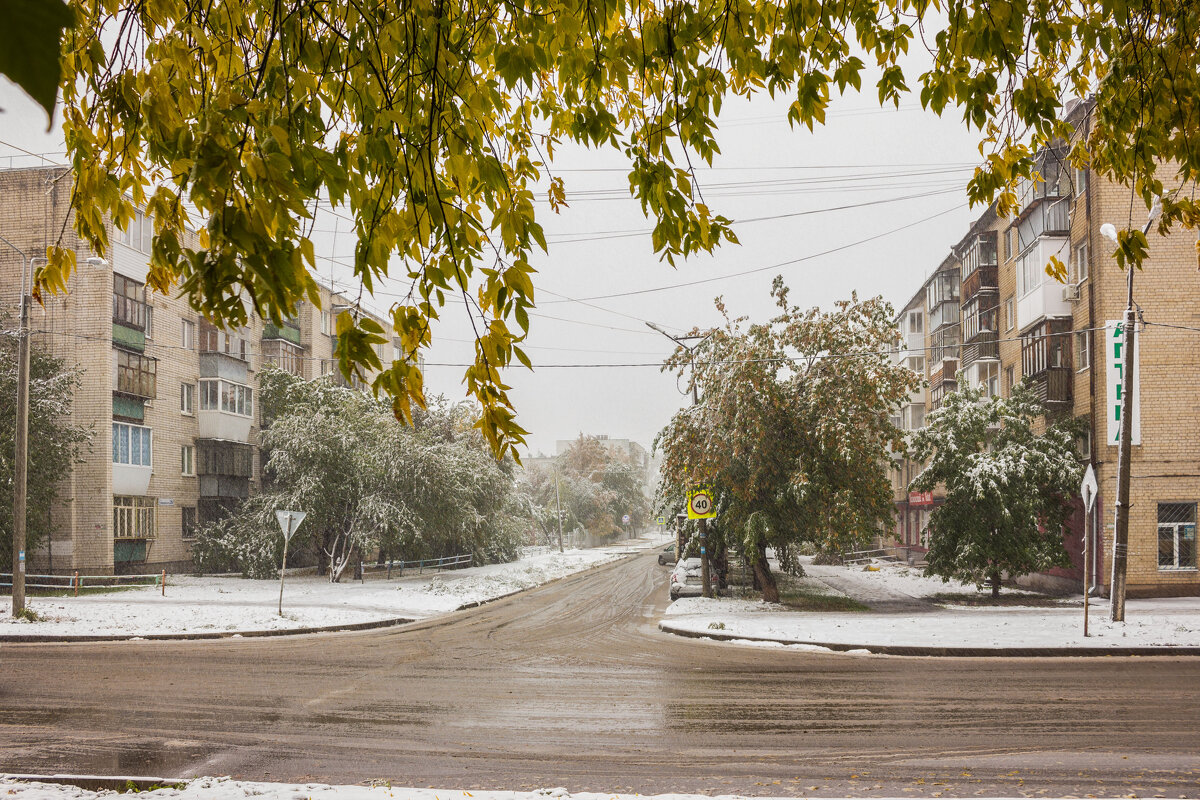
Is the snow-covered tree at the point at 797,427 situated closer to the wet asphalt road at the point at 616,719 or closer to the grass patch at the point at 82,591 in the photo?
the wet asphalt road at the point at 616,719

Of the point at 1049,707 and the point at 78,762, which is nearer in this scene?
the point at 78,762

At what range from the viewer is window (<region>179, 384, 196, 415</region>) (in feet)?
124

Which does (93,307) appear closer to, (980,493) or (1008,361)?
(980,493)

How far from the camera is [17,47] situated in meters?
1.00

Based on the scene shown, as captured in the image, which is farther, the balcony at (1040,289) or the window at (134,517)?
the window at (134,517)

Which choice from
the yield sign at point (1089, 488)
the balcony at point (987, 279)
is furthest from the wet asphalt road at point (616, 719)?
the balcony at point (987, 279)

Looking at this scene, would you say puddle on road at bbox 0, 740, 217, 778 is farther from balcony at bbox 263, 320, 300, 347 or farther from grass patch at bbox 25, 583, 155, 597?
balcony at bbox 263, 320, 300, 347

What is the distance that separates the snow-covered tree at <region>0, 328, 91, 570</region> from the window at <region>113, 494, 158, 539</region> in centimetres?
270

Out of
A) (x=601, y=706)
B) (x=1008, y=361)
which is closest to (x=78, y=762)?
(x=601, y=706)

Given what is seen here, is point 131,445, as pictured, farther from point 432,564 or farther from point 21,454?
point 432,564

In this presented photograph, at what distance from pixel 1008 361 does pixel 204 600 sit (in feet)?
94.6

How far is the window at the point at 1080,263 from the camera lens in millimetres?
27359

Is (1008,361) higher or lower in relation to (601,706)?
higher

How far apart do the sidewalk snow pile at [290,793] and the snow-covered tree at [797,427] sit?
617 inches
